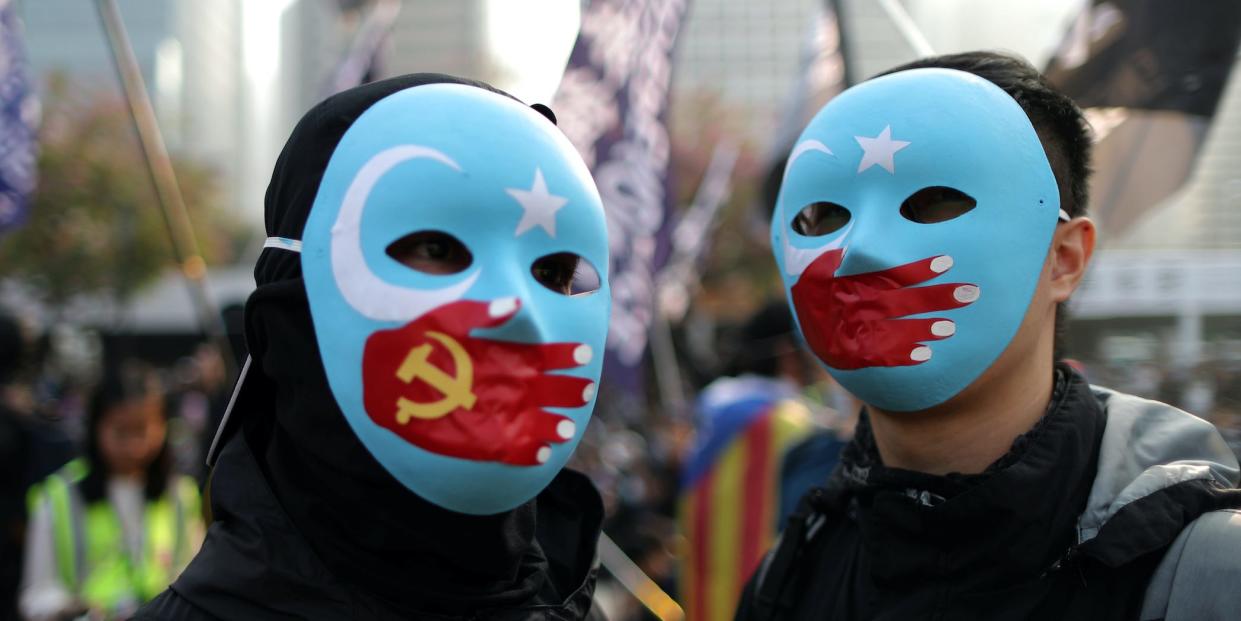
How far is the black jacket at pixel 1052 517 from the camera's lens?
6.52 feet

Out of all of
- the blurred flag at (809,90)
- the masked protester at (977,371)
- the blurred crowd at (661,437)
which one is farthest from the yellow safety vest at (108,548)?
the masked protester at (977,371)

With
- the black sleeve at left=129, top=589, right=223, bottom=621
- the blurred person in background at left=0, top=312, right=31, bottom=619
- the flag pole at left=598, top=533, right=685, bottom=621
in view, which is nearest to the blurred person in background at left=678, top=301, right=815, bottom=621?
the flag pole at left=598, top=533, right=685, bottom=621

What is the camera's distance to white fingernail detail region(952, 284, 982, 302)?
2152mm

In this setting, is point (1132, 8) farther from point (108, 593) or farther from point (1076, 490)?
point (108, 593)

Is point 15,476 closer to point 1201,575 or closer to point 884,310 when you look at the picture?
point 884,310

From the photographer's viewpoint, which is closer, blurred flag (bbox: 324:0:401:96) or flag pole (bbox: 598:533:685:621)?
flag pole (bbox: 598:533:685:621)

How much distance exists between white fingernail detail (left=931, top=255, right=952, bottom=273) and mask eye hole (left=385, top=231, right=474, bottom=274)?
0.92 m

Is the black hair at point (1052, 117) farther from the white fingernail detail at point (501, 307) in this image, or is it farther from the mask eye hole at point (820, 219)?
the white fingernail detail at point (501, 307)

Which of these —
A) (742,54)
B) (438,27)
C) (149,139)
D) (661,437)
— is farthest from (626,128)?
(438,27)

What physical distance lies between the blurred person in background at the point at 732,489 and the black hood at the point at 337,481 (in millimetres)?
2455

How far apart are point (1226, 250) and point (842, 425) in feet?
4.97

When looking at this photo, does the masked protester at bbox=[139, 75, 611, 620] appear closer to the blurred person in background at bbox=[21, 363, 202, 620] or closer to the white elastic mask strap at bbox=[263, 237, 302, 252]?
the white elastic mask strap at bbox=[263, 237, 302, 252]

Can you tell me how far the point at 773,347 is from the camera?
233 inches

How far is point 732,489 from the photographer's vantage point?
15.4 ft
